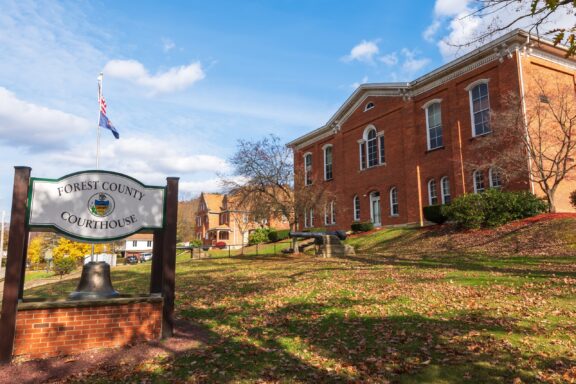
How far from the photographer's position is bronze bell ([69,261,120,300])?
625 cm

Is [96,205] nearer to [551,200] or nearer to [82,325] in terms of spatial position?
[82,325]

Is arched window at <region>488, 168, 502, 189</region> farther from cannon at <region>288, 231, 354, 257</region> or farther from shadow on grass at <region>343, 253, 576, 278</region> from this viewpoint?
cannon at <region>288, 231, 354, 257</region>

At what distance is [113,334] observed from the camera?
6047 mm

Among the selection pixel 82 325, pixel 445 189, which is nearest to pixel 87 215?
pixel 82 325

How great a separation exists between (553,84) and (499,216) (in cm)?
922

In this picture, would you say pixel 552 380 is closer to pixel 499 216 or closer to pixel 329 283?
pixel 329 283

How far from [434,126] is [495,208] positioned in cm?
937

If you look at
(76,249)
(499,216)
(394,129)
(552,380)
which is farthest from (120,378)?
(76,249)

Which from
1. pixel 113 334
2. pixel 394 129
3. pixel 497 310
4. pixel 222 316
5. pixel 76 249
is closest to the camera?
pixel 113 334

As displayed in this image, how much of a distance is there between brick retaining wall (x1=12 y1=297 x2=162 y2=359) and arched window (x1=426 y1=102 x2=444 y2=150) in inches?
→ 932

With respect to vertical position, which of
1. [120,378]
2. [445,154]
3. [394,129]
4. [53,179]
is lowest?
[120,378]

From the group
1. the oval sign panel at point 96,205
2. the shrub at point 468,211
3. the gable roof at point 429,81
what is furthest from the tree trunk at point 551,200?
the oval sign panel at point 96,205

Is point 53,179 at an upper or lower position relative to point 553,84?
lower

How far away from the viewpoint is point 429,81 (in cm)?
2700
